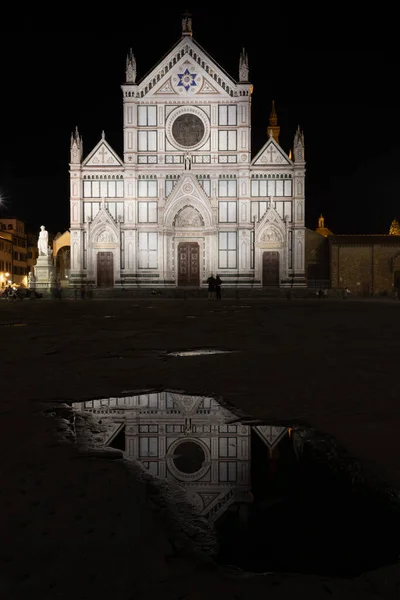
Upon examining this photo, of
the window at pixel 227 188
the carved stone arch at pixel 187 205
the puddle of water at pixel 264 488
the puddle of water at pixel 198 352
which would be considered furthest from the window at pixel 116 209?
the puddle of water at pixel 264 488

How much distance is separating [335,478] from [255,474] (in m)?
0.45

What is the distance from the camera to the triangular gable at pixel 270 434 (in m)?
3.65

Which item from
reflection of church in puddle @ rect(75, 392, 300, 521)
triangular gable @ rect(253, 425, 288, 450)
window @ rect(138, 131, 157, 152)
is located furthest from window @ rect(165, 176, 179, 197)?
triangular gable @ rect(253, 425, 288, 450)

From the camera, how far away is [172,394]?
536 centimetres

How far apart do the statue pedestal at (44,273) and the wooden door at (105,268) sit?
169 inches

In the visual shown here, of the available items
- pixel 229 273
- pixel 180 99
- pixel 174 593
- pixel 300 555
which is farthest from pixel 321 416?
pixel 180 99

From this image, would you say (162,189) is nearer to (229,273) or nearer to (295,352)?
(229,273)

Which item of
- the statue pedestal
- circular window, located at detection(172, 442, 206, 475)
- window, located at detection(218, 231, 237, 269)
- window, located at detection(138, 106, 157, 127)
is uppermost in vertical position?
window, located at detection(138, 106, 157, 127)

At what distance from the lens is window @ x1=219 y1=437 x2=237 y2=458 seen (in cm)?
333

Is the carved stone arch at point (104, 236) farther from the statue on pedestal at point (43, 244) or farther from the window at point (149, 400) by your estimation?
the window at point (149, 400)

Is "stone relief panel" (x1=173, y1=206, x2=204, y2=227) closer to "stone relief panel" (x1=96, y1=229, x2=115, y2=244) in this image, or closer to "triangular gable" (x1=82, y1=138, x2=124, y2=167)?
"stone relief panel" (x1=96, y1=229, x2=115, y2=244)

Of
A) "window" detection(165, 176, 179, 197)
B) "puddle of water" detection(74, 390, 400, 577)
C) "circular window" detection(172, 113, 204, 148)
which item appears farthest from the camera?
"circular window" detection(172, 113, 204, 148)

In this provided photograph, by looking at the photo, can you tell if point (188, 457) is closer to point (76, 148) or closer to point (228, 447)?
point (228, 447)

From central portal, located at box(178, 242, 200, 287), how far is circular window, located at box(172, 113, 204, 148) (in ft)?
30.5
